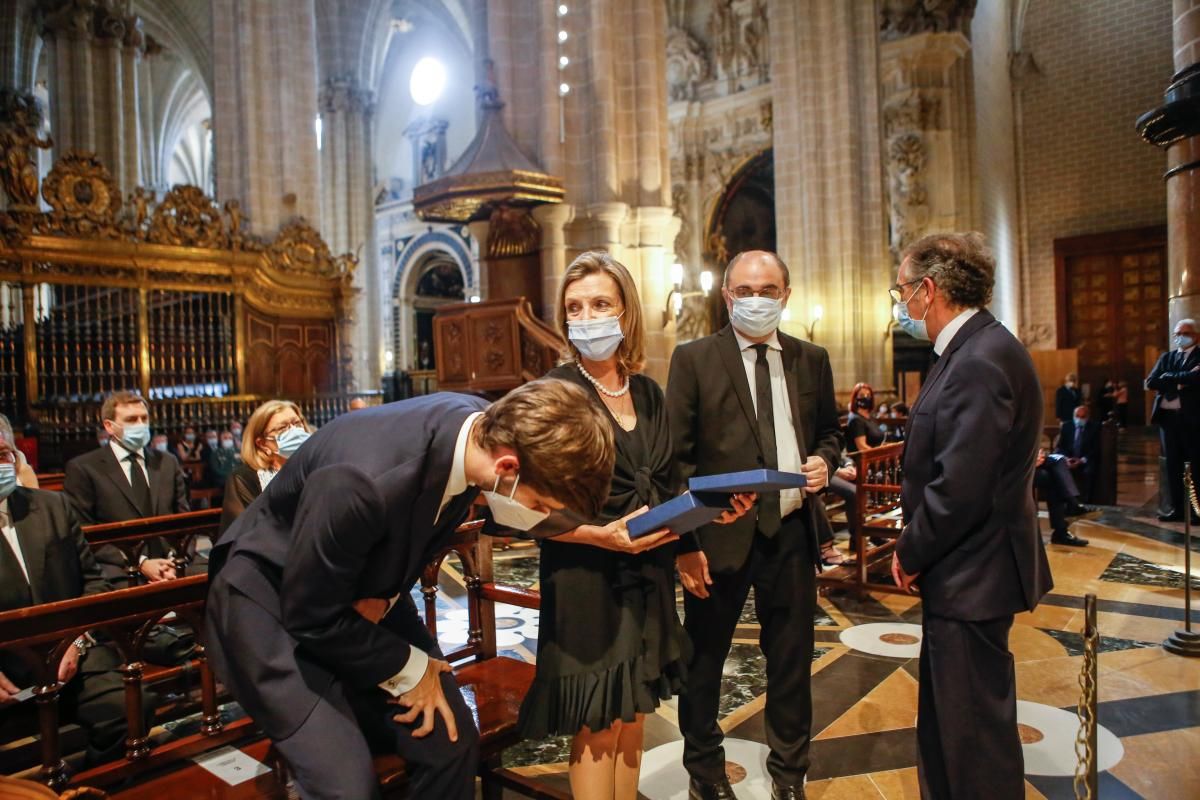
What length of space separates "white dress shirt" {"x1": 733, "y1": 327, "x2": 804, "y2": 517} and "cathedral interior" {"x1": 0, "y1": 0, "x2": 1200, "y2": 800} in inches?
40.4

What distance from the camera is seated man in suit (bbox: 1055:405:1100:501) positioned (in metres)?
8.62

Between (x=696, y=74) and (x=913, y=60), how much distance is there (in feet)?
21.0

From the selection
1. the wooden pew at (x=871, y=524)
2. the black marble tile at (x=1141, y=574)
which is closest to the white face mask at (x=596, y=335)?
the wooden pew at (x=871, y=524)

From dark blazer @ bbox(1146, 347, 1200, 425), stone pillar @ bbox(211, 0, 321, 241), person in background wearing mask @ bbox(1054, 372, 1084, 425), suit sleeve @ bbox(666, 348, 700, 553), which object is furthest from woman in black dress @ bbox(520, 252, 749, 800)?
person in background wearing mask @ bbox(1054, 372, 1084, 425)

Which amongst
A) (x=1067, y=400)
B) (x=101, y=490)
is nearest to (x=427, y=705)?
(x=101, y=490)

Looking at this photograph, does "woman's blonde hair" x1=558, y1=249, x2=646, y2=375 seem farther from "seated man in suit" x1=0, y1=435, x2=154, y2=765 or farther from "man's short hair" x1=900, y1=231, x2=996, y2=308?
"seated man in suit" x1=0, y1=435, x2=154, y2=765

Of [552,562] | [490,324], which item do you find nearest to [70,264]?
[490,324]

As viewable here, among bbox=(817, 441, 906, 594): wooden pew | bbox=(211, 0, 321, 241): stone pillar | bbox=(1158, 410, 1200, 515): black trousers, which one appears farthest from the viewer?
bbox=(211, 0, 321, 241): stone pillar

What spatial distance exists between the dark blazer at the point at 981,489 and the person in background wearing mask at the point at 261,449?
2.88 metres

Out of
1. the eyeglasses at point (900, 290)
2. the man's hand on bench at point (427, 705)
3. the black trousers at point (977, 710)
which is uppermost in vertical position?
the eyeglasses at point (900, 290)

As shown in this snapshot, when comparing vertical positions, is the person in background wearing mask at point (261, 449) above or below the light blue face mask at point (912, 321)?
below

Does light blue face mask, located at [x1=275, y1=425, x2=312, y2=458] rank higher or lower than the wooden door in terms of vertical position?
lower

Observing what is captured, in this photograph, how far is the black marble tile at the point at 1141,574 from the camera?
221 inches

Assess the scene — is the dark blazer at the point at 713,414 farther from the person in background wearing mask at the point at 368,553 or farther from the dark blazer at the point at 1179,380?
the dark blazer at the point at 1179,380
